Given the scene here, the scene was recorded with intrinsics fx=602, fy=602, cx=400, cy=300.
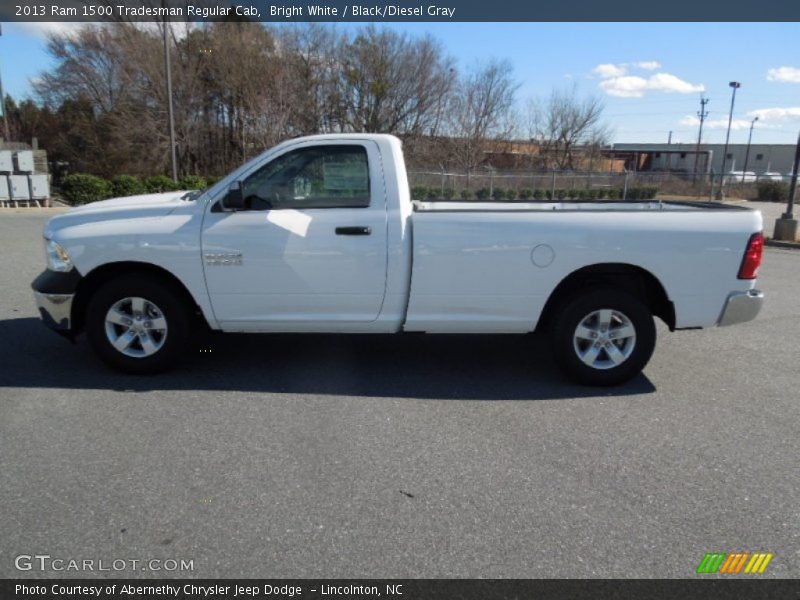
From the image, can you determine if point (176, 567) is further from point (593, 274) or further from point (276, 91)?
point (276, 91)

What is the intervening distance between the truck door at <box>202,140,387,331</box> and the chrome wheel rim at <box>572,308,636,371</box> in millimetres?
1671

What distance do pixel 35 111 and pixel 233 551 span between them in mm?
45652

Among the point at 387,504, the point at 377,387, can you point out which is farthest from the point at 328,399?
the point at 387,504

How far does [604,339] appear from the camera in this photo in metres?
4.89

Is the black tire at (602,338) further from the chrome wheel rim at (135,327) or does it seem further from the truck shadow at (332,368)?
the chrome wheel rim at (135,327)

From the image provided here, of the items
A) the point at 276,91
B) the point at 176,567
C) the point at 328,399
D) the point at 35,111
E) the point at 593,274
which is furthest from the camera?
the point at 35,111

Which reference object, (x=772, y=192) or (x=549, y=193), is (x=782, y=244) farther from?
(x=772, y=192)

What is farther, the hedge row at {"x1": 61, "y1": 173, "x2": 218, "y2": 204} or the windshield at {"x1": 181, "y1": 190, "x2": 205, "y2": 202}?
the hedge row at {"x1": 61, "y1": 173, "x2": 218, "y2": 204}

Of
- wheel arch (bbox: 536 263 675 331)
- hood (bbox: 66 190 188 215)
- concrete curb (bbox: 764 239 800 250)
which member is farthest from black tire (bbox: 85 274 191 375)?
concrete curb (bbox: 764 239 800 250)

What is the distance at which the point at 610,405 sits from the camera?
4.60m

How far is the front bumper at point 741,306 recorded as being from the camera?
475 centimetres

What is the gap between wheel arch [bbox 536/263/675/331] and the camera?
4.82 meters

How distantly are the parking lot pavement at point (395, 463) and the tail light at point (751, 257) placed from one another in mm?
989

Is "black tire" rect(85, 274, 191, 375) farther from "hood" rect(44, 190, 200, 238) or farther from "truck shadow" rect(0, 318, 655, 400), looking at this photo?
"hood" rect(44, 190, 200, 238)
